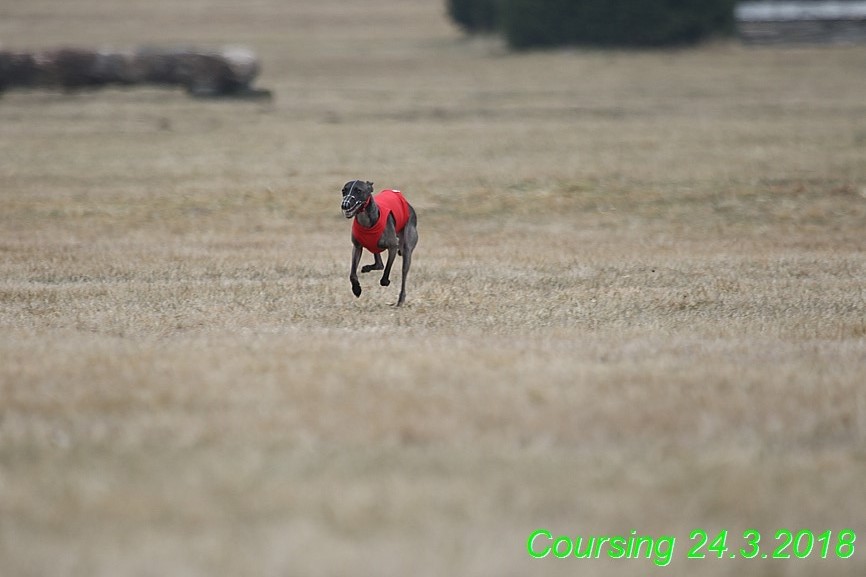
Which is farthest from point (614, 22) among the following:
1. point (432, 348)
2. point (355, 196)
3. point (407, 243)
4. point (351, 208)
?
point (432, 348)

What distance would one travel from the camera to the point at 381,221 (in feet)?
39.7

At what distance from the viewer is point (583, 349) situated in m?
9.56

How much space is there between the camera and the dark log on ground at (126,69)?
35156 mm

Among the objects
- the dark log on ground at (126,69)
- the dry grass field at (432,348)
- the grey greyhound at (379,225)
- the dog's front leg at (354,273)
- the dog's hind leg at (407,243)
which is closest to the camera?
the dry grass field at (432,348)

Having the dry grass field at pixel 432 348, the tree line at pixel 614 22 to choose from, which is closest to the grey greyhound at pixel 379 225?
the dry grass field at pixel 432 348

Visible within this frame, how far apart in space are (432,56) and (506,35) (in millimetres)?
3664

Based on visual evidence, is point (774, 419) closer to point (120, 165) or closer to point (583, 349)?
point (583, 349)

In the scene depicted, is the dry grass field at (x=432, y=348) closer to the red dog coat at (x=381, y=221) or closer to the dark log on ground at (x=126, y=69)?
the red dog coat at (x=381, y=221)

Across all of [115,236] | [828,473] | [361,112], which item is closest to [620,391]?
[828,473]

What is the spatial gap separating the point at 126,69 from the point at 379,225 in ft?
83.2

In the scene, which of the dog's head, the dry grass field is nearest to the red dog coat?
the dog's head

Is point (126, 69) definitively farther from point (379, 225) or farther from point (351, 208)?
point (351, 208)

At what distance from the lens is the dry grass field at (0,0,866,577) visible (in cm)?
574

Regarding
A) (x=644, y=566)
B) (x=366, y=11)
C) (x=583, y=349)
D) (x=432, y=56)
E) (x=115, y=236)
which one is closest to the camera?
(x=644, y=566)
